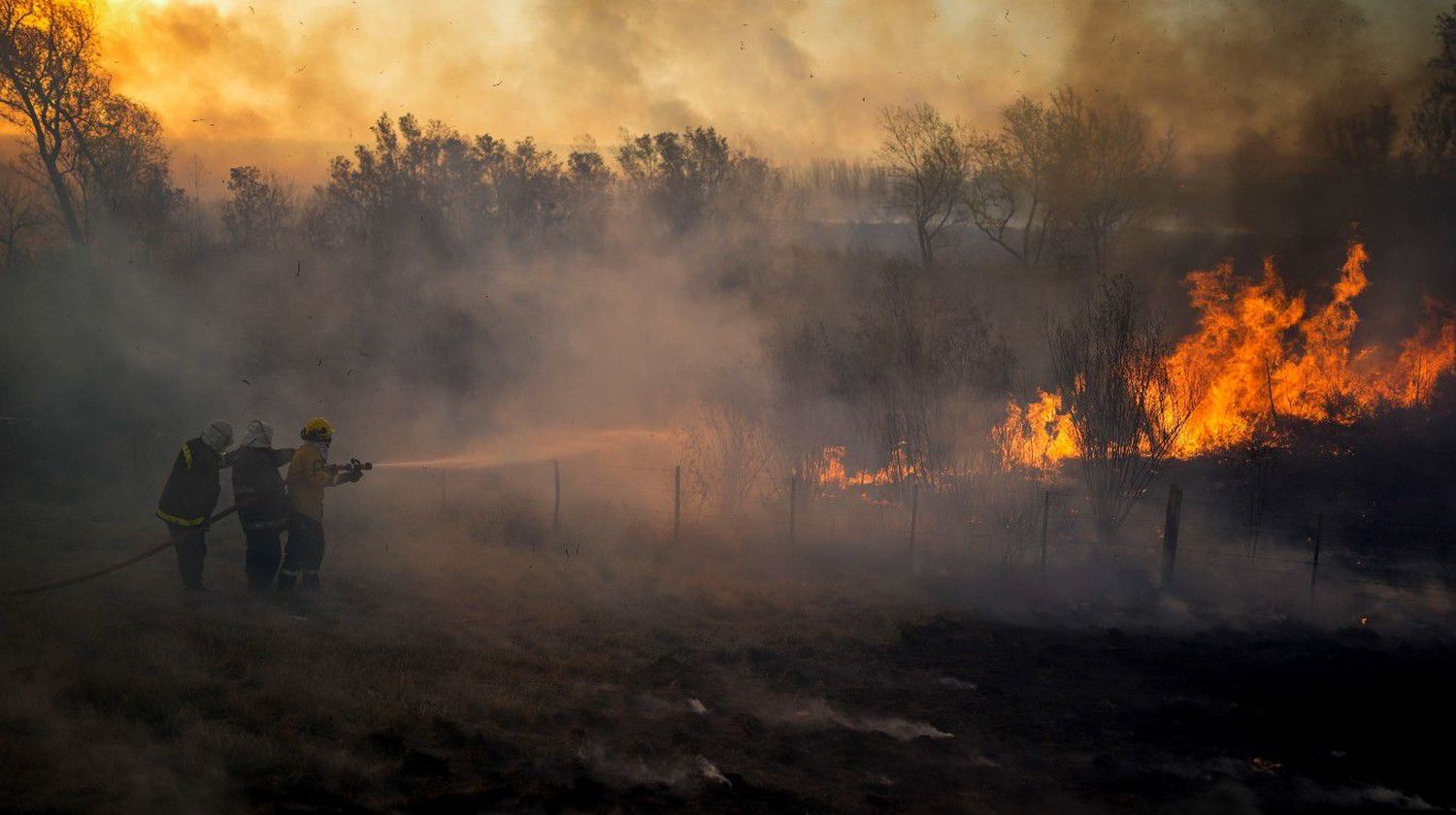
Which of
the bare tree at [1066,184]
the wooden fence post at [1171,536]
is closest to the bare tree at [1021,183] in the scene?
the bare tree at [1066,184]

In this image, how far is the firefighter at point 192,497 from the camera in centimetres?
989

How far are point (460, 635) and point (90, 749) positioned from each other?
4.00 metres

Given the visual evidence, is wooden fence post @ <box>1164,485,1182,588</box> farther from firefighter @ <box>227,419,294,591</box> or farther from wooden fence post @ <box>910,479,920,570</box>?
firefighter @ <box>227,419,294,591</box>

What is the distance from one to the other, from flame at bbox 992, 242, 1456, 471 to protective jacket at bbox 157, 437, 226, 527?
37.2 feet

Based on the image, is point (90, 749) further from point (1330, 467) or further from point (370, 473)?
point (1330, 467)

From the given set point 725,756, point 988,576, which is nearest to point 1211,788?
point 725,756

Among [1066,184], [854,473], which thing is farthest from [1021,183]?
[854,473]

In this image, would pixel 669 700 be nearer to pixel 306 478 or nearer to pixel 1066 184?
pixel 306 478

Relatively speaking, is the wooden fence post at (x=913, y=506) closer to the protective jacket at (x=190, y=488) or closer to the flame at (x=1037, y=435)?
the flame at (x=1037, y=435)

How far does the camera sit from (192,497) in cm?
991

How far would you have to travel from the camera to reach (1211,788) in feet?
23.1

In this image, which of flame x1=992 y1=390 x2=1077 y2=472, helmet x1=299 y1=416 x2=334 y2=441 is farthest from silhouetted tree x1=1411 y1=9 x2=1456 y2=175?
helmet x1=299 y1=416 x2=334 y2=441

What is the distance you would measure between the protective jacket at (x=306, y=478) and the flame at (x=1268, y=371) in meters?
10.3

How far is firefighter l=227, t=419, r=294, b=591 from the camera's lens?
9.94 m
